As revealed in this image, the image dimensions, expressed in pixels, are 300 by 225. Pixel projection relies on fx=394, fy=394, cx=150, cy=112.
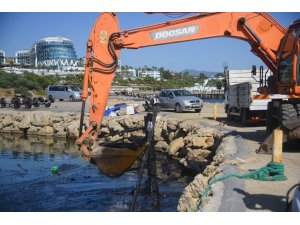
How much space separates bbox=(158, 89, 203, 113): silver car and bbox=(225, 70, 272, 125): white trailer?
3672 millimetres

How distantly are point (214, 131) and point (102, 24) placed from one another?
6.57 metres

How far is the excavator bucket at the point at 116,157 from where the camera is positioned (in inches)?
325

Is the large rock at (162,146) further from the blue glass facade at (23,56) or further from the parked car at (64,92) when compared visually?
the blue glass facade at (23,56)

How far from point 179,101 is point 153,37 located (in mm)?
14515

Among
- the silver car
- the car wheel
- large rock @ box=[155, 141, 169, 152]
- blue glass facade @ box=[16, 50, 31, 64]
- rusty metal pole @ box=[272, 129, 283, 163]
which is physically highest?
blue glass facade @ box=[16, 50, 31, 64]

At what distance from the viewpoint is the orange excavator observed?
31.2 ft

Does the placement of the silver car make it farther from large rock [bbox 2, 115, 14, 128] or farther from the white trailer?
large rock [bbox 2, 115, 14, 128]

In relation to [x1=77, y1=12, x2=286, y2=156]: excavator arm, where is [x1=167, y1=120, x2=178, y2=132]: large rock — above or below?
below

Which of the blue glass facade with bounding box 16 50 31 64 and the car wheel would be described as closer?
the car wheel

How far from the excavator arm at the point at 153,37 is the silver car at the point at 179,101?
12924mm

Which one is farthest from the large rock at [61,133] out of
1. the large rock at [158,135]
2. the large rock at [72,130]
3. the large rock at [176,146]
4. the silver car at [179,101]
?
the large rock at [176,146]

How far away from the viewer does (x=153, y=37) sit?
33.9ft

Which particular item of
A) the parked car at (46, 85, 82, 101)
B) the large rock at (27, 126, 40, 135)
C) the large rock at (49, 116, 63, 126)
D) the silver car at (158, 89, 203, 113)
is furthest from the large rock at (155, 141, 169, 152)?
the parked car at (46, 85, 82, 101)

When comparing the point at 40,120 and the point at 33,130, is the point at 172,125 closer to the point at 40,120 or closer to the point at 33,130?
the point at 40,120
